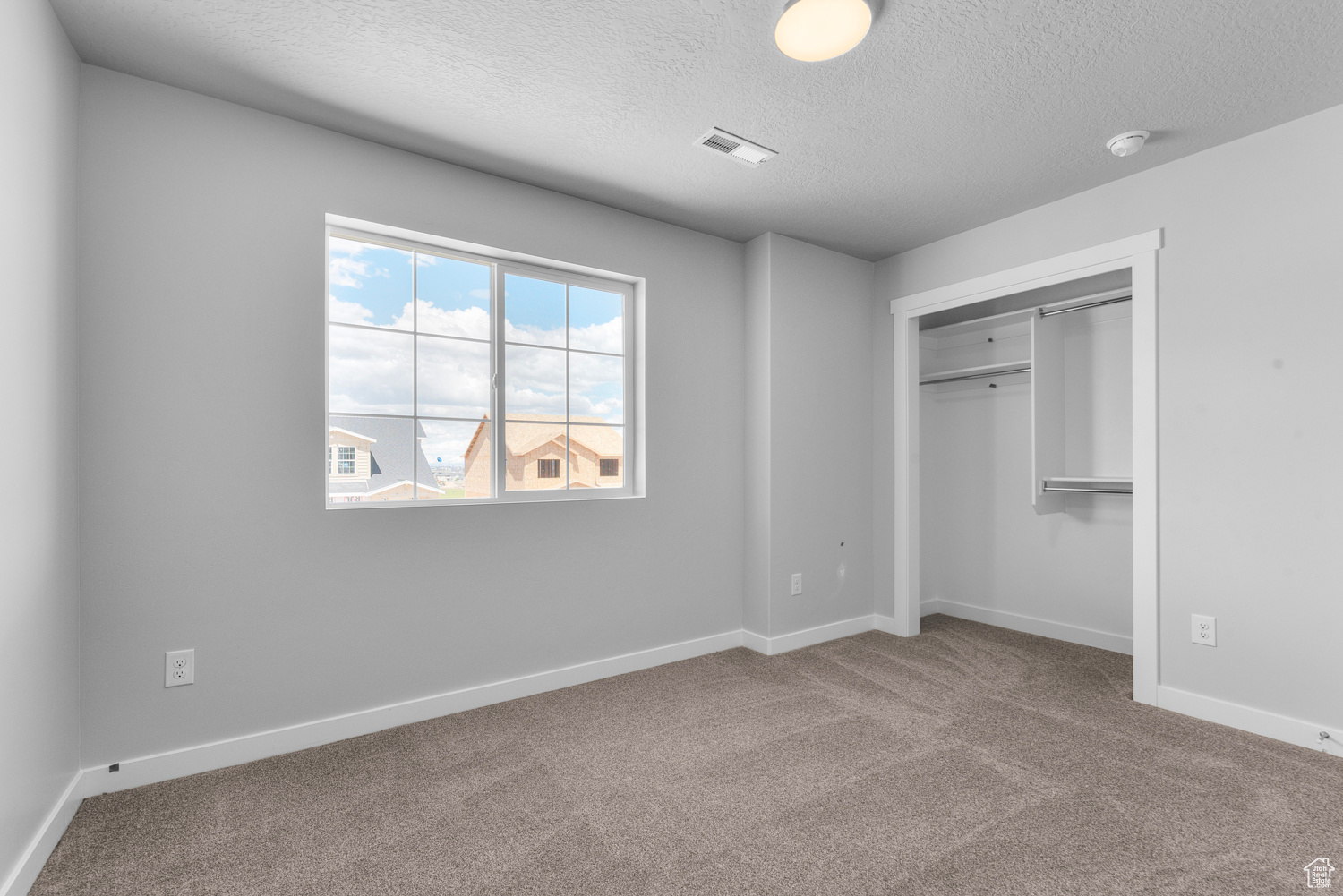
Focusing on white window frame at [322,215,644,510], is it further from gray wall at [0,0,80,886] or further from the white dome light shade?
the white dome light shade

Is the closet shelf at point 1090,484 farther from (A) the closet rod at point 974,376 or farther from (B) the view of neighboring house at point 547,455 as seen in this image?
(B) the view of neighboring house at point 547,455

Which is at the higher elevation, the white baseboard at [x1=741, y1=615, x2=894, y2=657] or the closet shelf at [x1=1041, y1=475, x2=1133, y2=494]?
the closet shelf at [x1=1041, y1=475, x2=1133, y2=494]

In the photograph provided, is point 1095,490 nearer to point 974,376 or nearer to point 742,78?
point 974,376

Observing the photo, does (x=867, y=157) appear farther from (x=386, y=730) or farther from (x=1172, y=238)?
(x=386, y=730)

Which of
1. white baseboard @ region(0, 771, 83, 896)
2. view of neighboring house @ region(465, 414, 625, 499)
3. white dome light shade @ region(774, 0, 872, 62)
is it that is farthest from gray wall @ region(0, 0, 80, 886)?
white dome light shade @ region(774, 0, 872, 62)

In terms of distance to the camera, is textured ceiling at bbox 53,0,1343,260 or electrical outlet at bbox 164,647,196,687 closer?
textured ceiling at bbox 53,0,1343,260

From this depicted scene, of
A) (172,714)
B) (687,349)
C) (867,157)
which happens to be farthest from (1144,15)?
(172,714)

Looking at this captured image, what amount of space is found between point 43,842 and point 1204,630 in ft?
13.4

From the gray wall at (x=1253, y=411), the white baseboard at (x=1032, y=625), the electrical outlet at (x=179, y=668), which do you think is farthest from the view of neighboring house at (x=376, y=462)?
the white baseboard at (x=1032, y=625)

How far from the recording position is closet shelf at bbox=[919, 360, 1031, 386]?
3.91 metres

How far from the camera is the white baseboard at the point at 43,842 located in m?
1.57

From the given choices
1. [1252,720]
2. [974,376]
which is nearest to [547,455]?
[974,376]

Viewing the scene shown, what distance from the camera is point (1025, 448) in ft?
13.4

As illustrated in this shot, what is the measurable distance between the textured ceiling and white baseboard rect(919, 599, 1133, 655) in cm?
251
